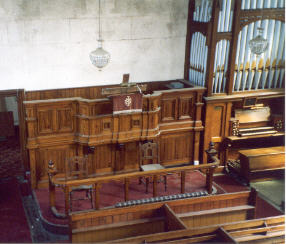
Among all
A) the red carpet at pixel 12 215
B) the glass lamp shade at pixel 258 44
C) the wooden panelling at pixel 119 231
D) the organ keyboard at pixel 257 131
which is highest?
the glass lamp shade at pixel 258 44

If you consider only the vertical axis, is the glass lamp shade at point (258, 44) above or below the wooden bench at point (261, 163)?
above

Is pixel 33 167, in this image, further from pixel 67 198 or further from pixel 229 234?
pixel 229 234

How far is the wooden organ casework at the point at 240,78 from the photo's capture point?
34.8ft

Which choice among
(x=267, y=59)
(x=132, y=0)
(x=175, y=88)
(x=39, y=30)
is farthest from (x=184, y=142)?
(x=39, y=30)

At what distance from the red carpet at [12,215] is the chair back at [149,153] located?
3.09m

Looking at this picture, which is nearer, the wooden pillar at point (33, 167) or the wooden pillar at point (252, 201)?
the wooden pillar at point (252, 201)

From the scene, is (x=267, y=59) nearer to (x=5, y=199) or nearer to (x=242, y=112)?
(x=242, y=112)

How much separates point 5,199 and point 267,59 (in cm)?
745

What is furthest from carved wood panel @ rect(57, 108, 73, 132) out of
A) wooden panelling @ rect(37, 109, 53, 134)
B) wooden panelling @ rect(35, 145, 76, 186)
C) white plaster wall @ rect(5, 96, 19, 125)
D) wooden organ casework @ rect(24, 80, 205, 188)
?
white plaster wall @ rect(5, 96, 19, 125)

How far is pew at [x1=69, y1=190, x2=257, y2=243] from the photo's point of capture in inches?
317

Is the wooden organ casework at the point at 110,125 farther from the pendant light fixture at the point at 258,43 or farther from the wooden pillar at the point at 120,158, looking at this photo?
the pendant light fixture at the point at 258,43

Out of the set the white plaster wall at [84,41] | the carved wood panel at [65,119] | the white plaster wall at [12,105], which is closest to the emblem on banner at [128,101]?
the carved wood panel at [65,119]

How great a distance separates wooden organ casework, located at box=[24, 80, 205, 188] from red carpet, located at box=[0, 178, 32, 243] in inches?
25.2

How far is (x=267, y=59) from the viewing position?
36.9ft
